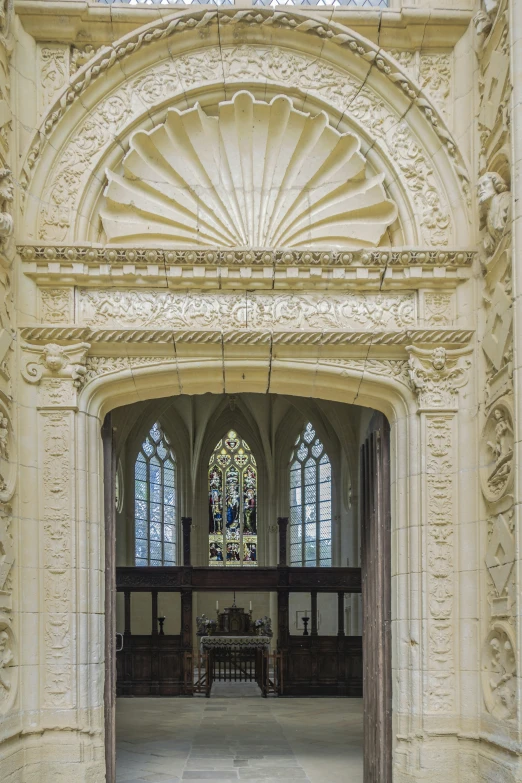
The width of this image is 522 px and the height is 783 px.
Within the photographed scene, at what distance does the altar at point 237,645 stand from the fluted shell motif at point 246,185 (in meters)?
8.55

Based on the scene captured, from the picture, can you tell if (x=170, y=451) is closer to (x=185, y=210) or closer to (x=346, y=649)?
(x=346, y=649)

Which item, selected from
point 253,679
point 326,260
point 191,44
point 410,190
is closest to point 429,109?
point 410,190

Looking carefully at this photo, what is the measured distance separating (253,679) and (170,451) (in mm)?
4702

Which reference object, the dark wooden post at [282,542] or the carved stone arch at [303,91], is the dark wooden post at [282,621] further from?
the carved stone arch at [303,91]

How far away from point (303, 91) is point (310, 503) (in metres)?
12.1

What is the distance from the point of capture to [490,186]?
5469mm

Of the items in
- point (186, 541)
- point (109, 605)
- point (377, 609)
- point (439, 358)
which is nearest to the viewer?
point (439, 358)

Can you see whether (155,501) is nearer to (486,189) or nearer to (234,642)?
(234,642)

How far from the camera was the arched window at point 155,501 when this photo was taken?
1706 centimetres

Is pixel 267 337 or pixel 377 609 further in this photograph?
pixel 377 609

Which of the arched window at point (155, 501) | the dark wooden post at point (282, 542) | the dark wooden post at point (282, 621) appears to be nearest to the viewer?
the dark wooden post at point (282, 621)

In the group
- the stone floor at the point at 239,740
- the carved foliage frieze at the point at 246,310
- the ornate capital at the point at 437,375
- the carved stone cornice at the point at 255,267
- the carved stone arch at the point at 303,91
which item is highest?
the carved stone arch at the point at 303,91

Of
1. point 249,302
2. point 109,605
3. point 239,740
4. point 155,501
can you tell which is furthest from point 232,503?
point 249,302

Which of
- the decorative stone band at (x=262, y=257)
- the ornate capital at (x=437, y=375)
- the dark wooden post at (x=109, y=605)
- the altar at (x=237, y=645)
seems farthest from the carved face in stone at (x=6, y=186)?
the altar at (x=237, y=645)
